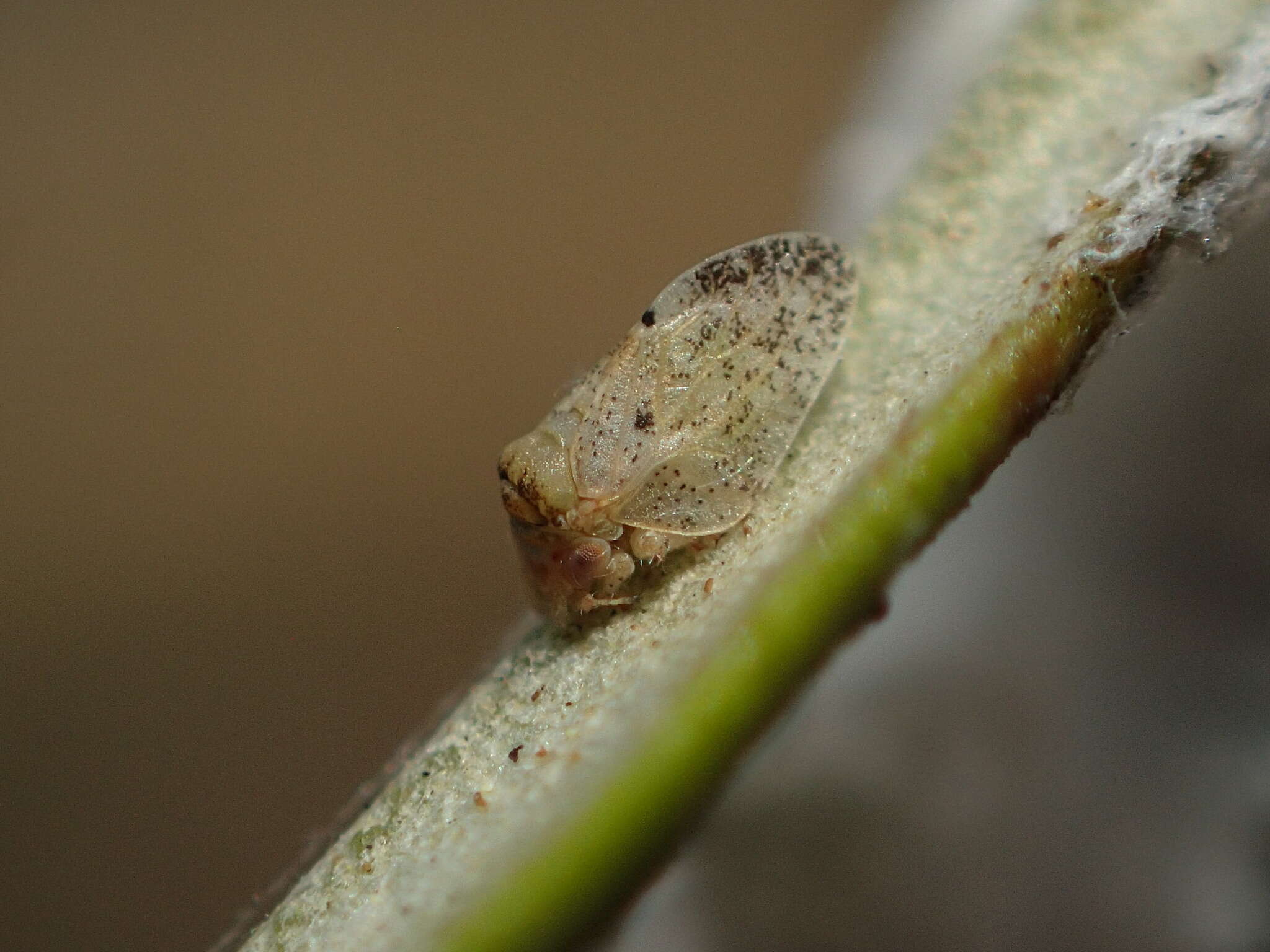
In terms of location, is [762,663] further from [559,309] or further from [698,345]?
[559,309]

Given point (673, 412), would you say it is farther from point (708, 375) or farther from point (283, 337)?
point (283, 337)

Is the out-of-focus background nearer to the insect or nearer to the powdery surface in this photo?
the powdery surface

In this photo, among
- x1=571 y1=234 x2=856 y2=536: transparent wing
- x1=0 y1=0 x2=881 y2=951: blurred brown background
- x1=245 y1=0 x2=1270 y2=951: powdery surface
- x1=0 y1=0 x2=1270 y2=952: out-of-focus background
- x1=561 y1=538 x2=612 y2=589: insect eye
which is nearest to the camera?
x1=245 y1=0 x2=1270 y2=951: powdery surface

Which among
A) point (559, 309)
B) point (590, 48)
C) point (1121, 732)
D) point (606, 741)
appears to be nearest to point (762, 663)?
point (606, 741)

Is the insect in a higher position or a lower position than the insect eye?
higher

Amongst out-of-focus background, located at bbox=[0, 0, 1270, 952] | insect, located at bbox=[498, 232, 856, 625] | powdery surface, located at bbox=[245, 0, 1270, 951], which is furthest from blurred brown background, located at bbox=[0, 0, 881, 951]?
powdery surface, located at bbox=[245, 0, 1270, 951]

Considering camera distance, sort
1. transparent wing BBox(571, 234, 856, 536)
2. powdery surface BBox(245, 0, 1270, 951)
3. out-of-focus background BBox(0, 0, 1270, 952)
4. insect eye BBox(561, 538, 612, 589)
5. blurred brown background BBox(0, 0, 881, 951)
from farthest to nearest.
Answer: blurred brown background BBox(0, 0, 881, 951) → transparent wing BBox(571, 234, 856, 536) → insect eye BBox(561, 538, 612, 589) → out-of-focus background BBox(0, 0, 1270, 952) → powdery surface BBox(245, 0, 1270, 951)

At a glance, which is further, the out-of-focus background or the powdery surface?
the out-of-focus background

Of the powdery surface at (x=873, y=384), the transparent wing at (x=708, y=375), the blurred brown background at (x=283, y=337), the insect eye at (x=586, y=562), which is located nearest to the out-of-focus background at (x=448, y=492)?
the blurred brown background at (x=283, y=337)
